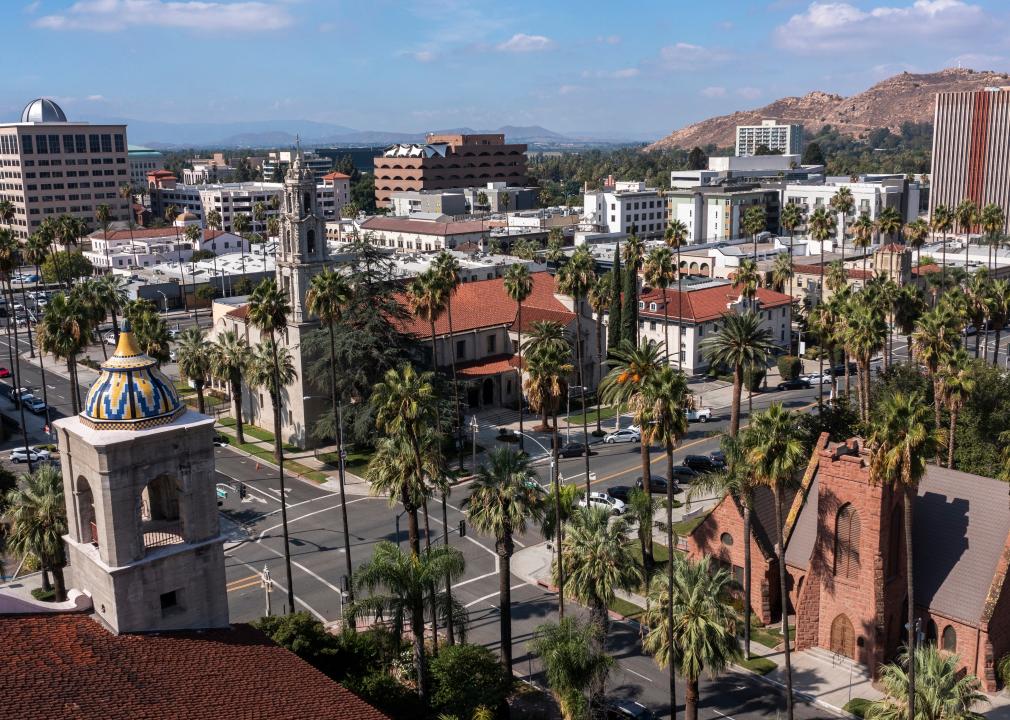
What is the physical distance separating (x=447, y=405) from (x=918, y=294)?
132 feet

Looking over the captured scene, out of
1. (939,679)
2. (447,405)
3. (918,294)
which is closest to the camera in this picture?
(939,679)

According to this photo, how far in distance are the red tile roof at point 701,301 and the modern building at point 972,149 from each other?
103236 mm

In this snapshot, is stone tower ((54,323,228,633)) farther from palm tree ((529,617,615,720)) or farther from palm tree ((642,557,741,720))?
palm tree ((642,557,741,720))

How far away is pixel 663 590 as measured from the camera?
35.6 meters

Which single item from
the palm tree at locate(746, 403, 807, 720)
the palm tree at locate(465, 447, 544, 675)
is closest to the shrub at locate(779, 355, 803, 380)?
the palm tree at locate(746, 403, 807, 720)

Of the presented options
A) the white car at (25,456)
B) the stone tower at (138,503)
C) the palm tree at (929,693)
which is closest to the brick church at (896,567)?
the palm tree at (929,693)

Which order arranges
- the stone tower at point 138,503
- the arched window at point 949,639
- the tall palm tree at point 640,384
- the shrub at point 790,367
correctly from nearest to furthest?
the stone tower at point 138,503, the tall palm tree at point 640,384, the arched window at point 949,639, the shrub at point 790,367

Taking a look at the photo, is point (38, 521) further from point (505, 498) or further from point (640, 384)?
point (640, 384)

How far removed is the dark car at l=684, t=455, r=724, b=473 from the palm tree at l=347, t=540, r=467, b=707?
33352 mm

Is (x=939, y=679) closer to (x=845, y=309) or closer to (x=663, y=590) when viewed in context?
(x=663, y=590)

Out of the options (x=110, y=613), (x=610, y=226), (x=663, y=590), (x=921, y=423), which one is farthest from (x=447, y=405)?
(x=610, y=226)

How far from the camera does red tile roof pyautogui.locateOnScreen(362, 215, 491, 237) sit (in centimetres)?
16675

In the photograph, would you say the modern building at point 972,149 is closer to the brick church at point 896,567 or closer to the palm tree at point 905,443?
the brick church at point 896,567

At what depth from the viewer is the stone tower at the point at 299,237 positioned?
7150cm
